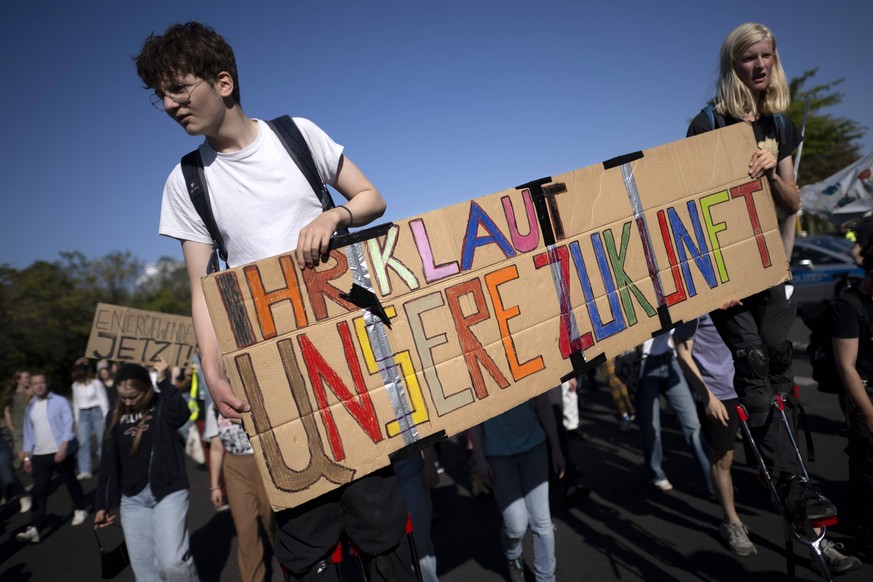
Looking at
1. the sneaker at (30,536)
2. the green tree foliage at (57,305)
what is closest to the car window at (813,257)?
the sneaker at (30,536)

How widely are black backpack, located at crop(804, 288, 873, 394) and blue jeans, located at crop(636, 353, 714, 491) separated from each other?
135cm

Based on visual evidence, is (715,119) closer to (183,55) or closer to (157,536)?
(183,55)

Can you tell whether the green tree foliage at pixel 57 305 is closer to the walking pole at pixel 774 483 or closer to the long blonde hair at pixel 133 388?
the long blonde hair at pixel 133 388

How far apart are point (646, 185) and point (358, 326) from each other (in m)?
1.62

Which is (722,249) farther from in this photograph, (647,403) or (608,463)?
(608,463)

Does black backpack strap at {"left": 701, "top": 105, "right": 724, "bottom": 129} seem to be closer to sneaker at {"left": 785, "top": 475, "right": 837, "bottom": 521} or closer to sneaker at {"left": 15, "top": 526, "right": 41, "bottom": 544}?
sneaker at {"left": 785, "top": 475, "right": 837, "bottom": 521}

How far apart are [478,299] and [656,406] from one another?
12.7 feet

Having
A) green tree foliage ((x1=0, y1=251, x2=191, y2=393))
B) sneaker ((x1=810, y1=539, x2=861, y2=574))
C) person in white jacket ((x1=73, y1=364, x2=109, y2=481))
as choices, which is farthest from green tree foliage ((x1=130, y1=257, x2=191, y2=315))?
sneaker ((x1=810, y1=539, x2=861, y2=574))

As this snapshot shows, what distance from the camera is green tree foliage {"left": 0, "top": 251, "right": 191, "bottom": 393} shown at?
61.9 feet

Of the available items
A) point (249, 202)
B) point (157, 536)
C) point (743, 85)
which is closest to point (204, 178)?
point (249, 202)

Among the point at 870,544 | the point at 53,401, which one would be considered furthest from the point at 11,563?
the point at 870,544

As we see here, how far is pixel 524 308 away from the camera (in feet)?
7.27

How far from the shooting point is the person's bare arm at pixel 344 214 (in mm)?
1789

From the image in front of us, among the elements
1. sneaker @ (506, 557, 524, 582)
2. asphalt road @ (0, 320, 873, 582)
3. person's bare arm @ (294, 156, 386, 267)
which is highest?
person's bare arm @ (294, 156, 386, 267)
